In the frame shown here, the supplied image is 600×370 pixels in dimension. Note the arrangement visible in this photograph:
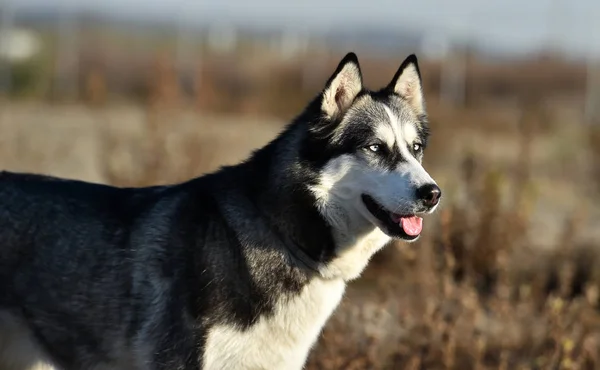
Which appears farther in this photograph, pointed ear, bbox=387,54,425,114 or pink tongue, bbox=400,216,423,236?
pointed ear, bbox=387,54,425,114

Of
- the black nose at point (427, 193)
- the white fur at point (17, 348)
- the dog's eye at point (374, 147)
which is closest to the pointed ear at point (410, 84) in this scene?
the dog's eye at point (374, 147)

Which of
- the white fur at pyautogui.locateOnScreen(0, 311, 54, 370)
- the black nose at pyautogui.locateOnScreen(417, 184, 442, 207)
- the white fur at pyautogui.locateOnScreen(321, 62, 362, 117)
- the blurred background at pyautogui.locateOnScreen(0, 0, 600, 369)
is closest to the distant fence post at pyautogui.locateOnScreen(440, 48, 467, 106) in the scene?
the blurred background at pyautogui.locateOnScreen(0, 0, 600, 369)

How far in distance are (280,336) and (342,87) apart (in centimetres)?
113

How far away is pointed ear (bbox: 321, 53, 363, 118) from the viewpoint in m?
4.41

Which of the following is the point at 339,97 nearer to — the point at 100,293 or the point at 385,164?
the point at 385,164

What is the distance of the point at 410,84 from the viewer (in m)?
4.89

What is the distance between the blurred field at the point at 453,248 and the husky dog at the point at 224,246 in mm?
1397

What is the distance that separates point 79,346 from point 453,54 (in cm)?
1960

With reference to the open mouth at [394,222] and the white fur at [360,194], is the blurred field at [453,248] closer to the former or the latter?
the white fur at [360,194]

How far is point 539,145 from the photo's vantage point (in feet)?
59.5

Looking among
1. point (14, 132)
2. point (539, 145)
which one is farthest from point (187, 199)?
point (539, 145)

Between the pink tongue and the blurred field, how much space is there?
1.40 metres

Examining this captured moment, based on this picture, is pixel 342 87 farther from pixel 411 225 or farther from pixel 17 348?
pixel 17 348

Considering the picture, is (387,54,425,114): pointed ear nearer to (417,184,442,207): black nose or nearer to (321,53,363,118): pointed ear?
(321,53,363,118): pointed ear
